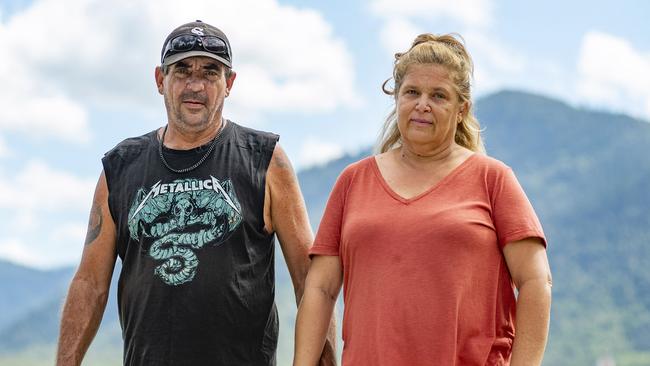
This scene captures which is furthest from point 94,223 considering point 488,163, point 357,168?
point 488,163

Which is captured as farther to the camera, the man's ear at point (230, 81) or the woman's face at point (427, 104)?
the man's ear at point (230, 81)

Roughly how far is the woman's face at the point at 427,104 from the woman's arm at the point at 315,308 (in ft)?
2.40

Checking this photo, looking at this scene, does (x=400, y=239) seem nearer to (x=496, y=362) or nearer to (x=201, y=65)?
(x=496, y=362)

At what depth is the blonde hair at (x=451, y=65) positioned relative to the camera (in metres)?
4.68

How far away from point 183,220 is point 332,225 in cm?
83

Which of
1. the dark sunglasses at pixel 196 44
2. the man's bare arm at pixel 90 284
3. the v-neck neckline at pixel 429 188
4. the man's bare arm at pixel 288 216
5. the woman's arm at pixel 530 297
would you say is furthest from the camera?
the man's bare arm at pixel 90 284

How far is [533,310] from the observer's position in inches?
173

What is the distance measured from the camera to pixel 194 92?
205 inches

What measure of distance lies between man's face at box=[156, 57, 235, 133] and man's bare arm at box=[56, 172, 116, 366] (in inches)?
24.5

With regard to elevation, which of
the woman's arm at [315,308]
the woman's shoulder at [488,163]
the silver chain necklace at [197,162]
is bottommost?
the woman's arm at [315,308]

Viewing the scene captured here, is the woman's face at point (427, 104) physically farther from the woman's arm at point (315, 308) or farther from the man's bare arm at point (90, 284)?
the man's bare arm at point (90, 284)

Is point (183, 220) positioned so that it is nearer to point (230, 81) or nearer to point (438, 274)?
point (230, 81)

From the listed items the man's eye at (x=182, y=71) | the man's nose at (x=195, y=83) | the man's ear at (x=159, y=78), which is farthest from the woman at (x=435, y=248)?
the man's ear at (x=159, y=78)

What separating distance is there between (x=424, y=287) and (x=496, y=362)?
446 millimetres
